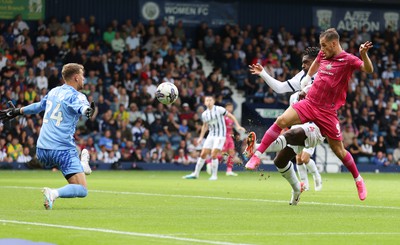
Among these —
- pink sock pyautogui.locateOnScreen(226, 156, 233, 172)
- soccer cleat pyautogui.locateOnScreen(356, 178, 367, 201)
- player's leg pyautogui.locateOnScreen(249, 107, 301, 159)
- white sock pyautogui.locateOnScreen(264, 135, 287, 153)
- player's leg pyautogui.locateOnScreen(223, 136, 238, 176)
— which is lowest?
pink sock pyautogui.locateOnScreen(226, 156, 233, 172)

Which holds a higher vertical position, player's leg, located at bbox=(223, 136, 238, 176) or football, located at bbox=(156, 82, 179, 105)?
football, located at bbox=(156, 82, 179, 105)

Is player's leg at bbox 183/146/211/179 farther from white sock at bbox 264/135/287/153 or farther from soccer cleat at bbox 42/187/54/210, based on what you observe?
soccer cleat at bbox 42/187/54/210

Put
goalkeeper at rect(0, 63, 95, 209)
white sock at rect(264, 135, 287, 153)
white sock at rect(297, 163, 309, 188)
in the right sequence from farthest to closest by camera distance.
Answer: white sock at rect(297, 163, 309, 188) < white sock at rect(264, 135, 287, 153) < goalkeeper at rect(0, 63, 95, 209)

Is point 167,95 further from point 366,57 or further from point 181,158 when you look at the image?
point 181,158

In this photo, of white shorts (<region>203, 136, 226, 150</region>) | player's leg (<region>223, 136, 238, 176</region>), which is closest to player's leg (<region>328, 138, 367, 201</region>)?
white shorts (<region>203, 136, 226, 150</region>)

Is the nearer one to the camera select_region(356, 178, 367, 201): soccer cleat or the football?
select_region(356, 178, 367, 201): soccer cleat

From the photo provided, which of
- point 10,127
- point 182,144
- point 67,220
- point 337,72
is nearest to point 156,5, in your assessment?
point 182,144

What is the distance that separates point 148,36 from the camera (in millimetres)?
38438

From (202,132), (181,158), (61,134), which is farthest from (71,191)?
(181,158)

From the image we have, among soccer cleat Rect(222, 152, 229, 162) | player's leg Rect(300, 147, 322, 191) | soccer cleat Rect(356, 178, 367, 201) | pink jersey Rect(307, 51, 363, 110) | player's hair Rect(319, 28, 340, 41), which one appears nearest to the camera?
player's hair Rect(319, 28, 340, 41)

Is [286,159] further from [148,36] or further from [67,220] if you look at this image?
[148,36]

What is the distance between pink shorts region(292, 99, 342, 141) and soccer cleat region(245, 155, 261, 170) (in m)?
0.87

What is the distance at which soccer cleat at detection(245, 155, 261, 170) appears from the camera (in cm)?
1395

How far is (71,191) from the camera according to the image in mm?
13500
